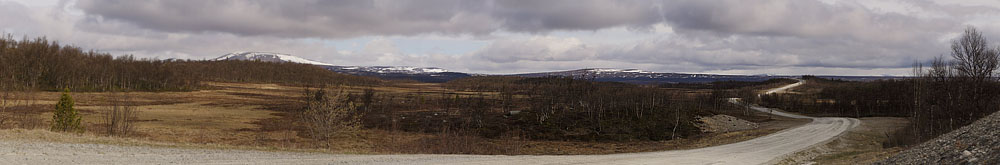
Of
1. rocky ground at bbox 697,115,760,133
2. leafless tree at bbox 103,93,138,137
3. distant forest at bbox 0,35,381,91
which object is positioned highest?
distant forest at bbox 0,35,381,91

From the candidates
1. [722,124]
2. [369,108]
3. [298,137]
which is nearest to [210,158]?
[298,137]

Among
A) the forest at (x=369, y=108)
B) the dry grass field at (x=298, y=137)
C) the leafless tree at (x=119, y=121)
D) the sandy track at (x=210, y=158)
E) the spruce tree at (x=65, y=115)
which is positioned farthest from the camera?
the forest at (x=369, y=108)

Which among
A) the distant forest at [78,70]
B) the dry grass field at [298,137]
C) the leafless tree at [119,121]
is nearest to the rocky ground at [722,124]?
the dry grass field at [298,137]

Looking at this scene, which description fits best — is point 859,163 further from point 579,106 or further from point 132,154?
point 579,106

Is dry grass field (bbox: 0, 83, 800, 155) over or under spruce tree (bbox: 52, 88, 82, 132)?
under

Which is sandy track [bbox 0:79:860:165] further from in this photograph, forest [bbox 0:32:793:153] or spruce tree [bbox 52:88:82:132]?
spruce tree [bbox 52:88:82:132]

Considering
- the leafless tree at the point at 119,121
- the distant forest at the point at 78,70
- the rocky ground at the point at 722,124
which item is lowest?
the rocky ground at the point at 722,124

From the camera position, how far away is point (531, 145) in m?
54.2

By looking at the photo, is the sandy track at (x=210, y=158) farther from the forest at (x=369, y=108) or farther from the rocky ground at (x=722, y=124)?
the rocky ground at (x=722, y=124)


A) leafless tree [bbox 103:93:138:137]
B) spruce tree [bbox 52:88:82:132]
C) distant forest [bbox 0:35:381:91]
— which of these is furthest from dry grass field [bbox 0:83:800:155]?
distant forest [bbox 0:35:381:91]

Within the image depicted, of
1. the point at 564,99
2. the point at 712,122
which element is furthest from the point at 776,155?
the point at 564,99

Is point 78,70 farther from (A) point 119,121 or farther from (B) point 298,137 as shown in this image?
(B) point 298,137

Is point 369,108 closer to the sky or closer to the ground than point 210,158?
closer to the ground

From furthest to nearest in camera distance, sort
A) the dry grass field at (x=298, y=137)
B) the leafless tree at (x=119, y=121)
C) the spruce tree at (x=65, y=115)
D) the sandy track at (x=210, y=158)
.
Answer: the dry grass field at (x=298, y=137)
the leafless tree at (x=119, y=121)
the spruce tree at (x=65, y=115)
the sandy track at (x=210, y=158)
